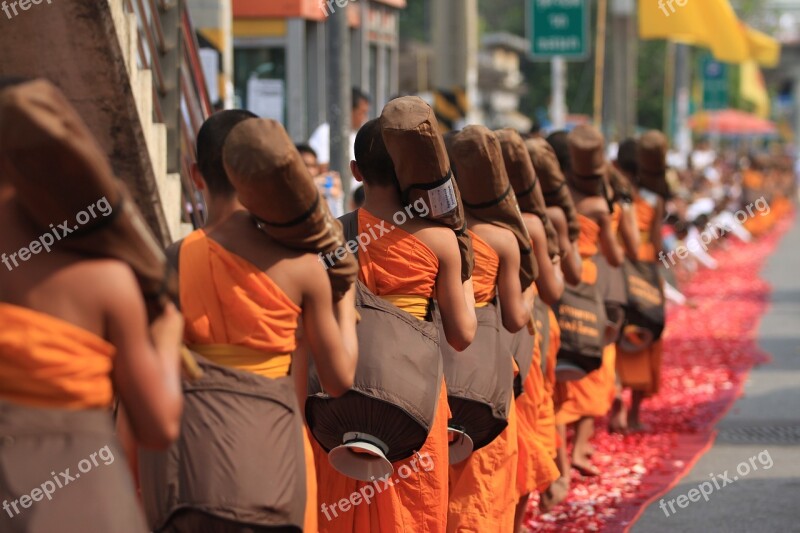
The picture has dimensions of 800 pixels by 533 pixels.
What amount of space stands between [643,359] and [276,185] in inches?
252

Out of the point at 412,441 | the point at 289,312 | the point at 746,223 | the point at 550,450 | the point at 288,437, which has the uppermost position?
the point at 289,312

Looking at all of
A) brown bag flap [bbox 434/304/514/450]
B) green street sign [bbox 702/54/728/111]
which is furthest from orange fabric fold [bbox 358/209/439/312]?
green street sign [bbox 702/54/728/111]

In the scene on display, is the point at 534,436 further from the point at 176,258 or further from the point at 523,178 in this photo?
the point at 176,258

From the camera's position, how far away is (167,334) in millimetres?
3334

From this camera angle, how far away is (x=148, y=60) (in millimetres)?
7758

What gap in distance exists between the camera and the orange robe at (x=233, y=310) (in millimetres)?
3820

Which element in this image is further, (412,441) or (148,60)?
(148,60)

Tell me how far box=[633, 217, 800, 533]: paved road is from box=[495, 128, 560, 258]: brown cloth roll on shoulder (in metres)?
1.54

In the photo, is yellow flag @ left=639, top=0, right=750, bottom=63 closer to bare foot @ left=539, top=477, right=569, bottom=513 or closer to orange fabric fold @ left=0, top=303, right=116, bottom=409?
bare foot @ left=539, top=477, right=569, bottom=513

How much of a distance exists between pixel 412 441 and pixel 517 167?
6.08 ft

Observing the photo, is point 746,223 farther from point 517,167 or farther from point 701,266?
point 517,167

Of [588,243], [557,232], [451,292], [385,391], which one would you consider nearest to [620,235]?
[588,243]

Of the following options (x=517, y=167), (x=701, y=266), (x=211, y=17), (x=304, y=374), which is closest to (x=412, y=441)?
(x=304, y=374)

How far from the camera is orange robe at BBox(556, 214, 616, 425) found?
26.4 ft
